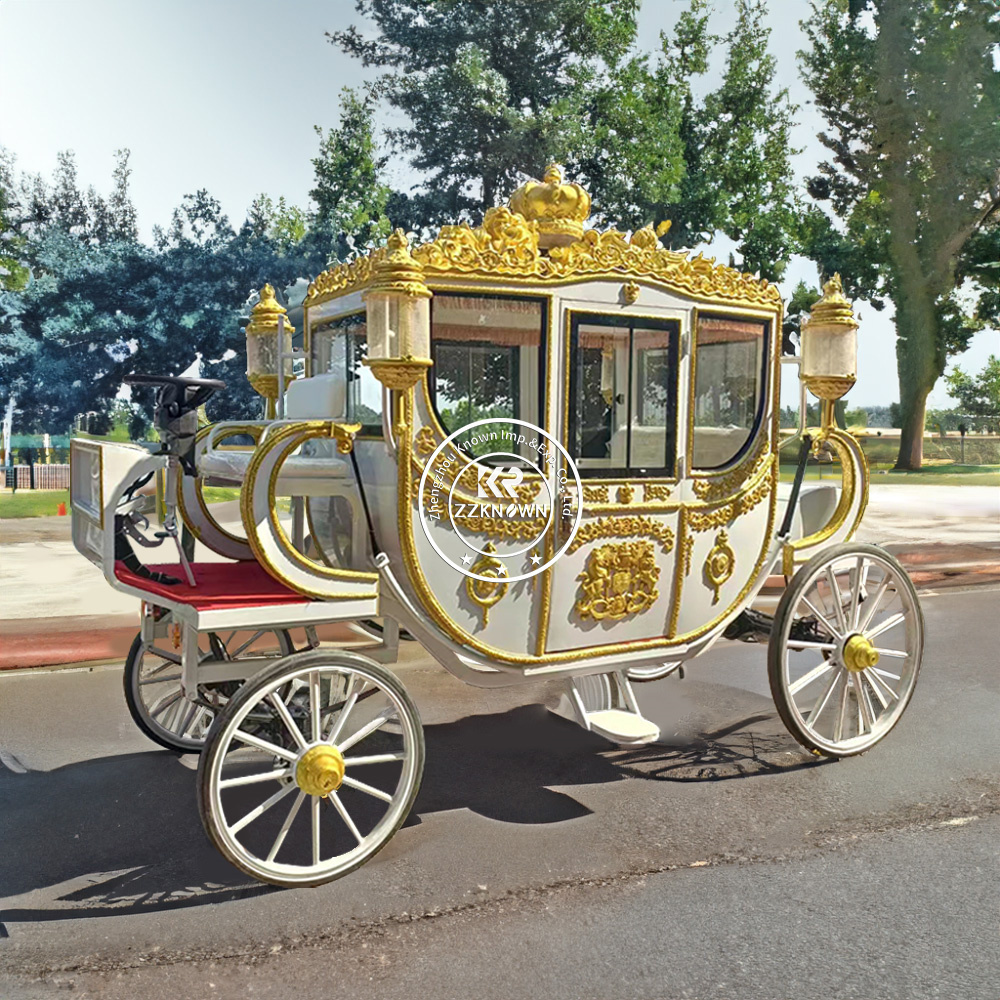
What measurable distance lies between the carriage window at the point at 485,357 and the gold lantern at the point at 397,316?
230 mm

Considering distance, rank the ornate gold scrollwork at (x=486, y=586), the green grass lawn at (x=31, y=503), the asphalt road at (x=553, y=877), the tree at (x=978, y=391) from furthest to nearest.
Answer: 1. the tree at (x=978, y=391)
2. the green grass lawn at (x=31, y=503)
3. the ornate gold scrollwork at (x=486, y=586)
4. the asphalt road at (x=553, y=877)

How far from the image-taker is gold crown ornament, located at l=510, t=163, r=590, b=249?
13.3ft

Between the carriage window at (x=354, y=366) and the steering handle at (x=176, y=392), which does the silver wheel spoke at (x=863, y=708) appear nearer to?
the carriage window at (x=354, y=366)

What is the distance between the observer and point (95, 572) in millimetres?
10328

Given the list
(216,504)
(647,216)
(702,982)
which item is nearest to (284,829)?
(702,982)

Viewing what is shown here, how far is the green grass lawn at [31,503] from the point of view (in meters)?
16.2

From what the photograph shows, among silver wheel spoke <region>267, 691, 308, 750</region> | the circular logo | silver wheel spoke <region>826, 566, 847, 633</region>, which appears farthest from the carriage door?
silver wheel spoke <region>267, 691, 308, 750</region>

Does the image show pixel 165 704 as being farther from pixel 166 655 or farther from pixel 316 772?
pixel 316 772

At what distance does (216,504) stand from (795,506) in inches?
555

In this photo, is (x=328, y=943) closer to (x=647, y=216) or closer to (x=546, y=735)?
(x=546, y=735)

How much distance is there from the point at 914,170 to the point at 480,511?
26.3m

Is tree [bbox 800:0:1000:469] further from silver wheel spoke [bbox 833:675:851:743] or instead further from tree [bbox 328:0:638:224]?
silver wheel spoke [bbox 833:675:851:743]

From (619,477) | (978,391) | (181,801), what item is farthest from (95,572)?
(978,391)

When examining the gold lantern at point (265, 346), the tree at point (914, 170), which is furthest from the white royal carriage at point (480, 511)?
the tree at point (914, 170)
